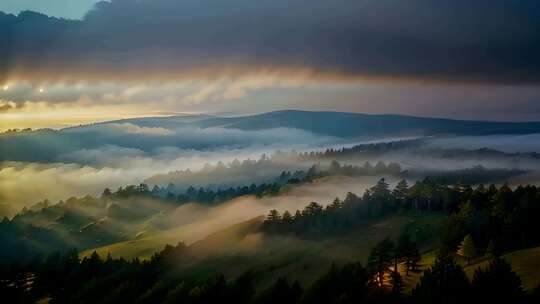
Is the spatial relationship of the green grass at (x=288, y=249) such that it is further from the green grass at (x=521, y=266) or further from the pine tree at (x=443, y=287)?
the pine tree at (x=443, y=287)

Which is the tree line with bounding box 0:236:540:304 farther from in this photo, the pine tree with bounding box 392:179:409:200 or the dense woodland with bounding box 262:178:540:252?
the pine tree with bounding box 392:179:409:200

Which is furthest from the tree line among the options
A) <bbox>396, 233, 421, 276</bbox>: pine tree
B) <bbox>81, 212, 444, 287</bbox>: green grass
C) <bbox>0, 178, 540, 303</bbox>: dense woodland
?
<bbox>81, 212, 444, 287</bbox>: green grass

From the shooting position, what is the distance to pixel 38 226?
194 meters

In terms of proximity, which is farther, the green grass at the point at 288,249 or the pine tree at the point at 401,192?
the pine tree at the point at 401,192

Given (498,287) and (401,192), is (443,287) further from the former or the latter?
(401,192)

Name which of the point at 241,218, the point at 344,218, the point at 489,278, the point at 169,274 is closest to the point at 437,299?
the point at 489,278

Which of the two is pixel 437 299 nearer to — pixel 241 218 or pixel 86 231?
pixel 241 218

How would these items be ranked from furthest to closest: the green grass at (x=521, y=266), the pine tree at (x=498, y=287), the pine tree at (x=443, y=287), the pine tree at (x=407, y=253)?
the pine tree at (x=407, y=253) < the green grass at (x=521, y=266) < the pine tree at (x=443, y=287) < the pine tree at (x=498, y=287)

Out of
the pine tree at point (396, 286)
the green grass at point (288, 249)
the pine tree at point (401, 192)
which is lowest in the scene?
the green grass at point (288, 249)

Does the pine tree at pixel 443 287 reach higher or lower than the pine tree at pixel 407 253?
higher

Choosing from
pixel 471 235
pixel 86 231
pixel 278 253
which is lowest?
pixel 86 231

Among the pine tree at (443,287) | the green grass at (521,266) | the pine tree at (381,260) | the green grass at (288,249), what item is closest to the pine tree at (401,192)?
the green grass at (288,249)

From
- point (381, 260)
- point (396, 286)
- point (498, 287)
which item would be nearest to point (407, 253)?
point (381, 260)

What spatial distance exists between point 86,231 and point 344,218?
377 ft
